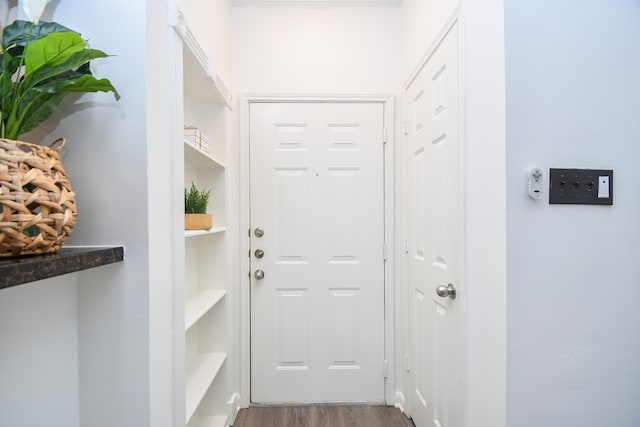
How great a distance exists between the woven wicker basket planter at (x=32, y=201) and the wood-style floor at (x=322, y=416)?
171 cm

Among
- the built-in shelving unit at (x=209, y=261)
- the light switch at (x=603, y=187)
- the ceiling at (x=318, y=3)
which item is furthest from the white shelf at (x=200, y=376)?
the ceiling at (x=318, y=3)

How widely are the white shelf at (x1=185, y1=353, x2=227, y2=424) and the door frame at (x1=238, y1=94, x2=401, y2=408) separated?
0.28 meters

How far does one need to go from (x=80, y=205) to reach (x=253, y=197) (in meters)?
1.20

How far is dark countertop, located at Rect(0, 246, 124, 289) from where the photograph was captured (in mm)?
533

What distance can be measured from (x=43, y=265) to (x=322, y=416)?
1870 millimetres

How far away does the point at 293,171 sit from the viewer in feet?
6.84

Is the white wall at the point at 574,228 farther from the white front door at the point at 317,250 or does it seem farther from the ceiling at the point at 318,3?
the ceiling at the point at 318,3

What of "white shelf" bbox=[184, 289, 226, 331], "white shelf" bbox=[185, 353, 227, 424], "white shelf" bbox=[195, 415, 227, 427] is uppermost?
"white shelf" bbox=[184, 289, 226, 331]

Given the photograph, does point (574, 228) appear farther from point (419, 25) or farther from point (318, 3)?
point (318, 3)

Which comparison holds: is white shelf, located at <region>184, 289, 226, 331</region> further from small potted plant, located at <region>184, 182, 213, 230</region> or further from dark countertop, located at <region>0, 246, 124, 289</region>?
dark countertop, located at <region>0, 246, 124, 289</region>

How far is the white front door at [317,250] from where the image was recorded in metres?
2.07

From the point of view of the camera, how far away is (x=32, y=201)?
628mm

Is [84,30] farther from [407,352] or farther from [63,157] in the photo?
[407,352]

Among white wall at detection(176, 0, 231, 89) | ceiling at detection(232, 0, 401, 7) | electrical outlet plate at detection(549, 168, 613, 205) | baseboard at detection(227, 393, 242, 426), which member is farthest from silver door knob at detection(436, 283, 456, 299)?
ceiling at detection(232, 0, 401, 7)
